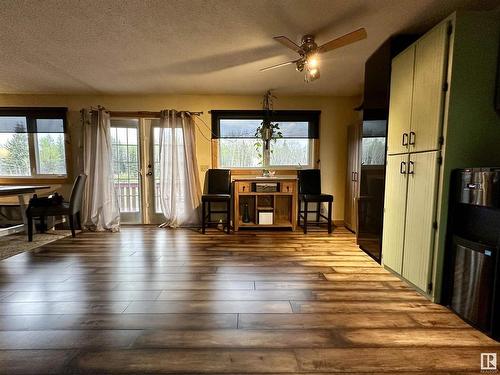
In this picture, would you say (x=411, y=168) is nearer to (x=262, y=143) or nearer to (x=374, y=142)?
(x=374, y=142)

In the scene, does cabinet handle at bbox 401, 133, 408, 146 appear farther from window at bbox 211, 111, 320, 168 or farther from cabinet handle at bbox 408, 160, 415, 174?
window at bbox 211, 111, 320, 168

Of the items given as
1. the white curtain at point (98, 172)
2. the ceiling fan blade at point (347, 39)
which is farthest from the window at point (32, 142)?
the ceiling fan blade at point (347, 39)

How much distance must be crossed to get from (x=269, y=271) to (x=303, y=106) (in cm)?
302

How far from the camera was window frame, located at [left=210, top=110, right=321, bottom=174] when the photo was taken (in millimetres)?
4258

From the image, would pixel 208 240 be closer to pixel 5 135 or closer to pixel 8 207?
pixel 8 207

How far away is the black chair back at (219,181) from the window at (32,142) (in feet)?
8.40

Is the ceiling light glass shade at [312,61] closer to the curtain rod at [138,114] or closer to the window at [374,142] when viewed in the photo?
the window at [374,142]

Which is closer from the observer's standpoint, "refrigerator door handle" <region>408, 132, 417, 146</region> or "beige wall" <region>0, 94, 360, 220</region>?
"refrigerator door handle" <region>408, 132, 417, 146</region>

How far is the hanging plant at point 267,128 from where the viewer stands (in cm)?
413

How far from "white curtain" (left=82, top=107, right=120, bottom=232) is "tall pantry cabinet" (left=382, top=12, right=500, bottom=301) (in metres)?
4.05

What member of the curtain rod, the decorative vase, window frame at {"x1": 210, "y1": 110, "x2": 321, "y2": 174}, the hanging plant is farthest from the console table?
the curtain rod

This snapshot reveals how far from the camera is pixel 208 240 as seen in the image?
347cm

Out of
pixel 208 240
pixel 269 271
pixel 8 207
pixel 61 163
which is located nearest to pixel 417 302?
pixel 269 271

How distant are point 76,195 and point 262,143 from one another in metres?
2.98
